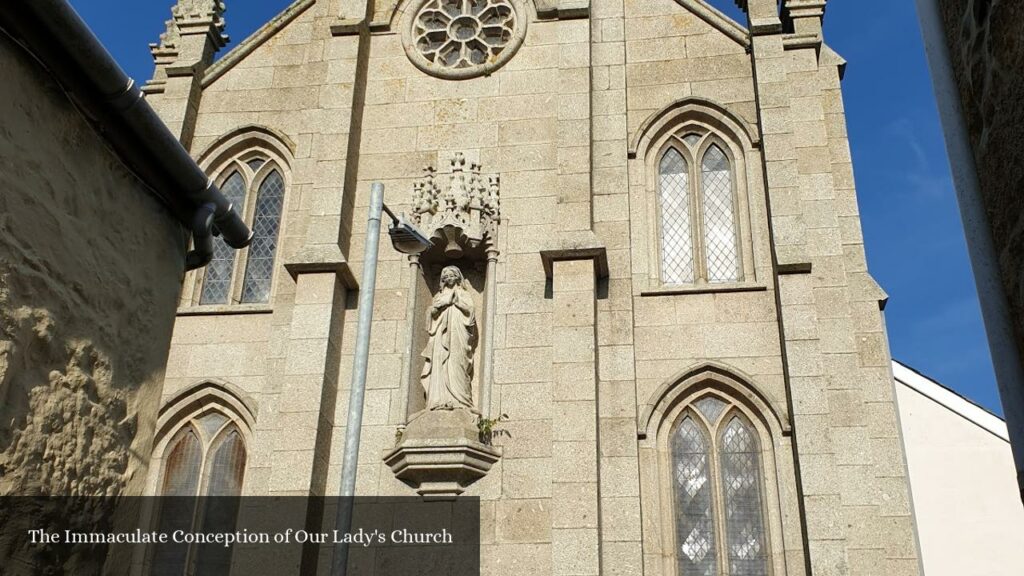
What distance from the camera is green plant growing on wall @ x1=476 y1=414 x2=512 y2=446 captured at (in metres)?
13.2

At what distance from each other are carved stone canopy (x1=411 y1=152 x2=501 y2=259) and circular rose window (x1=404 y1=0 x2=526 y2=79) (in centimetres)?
209

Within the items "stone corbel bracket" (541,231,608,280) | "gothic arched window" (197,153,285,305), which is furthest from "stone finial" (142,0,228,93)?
"stone corbel bracket" (541,231,608,280)

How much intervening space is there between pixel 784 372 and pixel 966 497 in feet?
44.7

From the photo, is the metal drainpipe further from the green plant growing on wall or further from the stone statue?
the stone statue

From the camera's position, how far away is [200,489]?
14312 millimetres

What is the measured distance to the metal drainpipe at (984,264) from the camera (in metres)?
4.14

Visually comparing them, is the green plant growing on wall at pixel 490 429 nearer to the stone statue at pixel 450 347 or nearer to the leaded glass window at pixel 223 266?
the stone statue at pixel 450 347

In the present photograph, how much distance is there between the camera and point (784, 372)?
1355cm

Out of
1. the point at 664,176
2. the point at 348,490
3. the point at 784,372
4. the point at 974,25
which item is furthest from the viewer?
the point at 664,176

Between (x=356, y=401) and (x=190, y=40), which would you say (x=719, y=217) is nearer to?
(x=356, y=401)

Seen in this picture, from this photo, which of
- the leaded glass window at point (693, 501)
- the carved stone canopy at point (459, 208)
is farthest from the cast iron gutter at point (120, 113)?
the leaded glass window at point (693, 501)

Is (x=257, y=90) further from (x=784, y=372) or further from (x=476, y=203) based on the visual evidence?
(x=784, y=372)

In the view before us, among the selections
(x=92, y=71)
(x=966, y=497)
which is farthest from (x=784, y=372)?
(x=966, y=497)

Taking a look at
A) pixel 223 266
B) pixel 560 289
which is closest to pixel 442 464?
pixel 560 289
